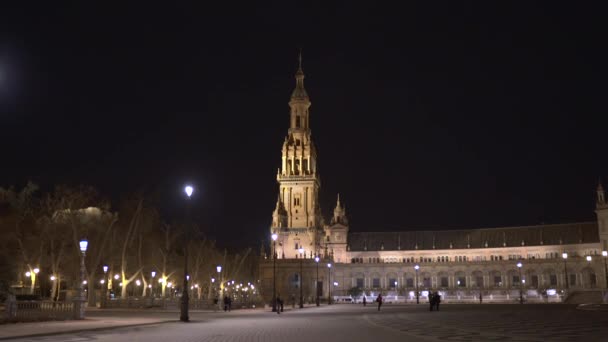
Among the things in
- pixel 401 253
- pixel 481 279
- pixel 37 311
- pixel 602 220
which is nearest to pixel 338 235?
pixel 401 253

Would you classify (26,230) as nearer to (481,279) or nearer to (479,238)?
(481,279)

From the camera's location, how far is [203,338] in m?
23.6

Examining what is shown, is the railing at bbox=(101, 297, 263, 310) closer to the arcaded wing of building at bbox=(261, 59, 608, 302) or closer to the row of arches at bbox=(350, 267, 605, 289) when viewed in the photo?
the arcaded wing of building at bbox=(261, 59, 608, 302)

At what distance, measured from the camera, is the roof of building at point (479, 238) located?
458 ft

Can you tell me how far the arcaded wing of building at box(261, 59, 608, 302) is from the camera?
412ft

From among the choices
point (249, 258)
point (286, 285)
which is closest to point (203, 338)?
point (286, 285)

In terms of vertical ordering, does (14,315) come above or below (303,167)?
below

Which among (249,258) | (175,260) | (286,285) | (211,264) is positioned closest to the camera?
(175,260)

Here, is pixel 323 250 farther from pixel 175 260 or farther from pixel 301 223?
pixel 175 260

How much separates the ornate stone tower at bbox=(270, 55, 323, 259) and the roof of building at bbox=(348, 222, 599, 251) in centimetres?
2282

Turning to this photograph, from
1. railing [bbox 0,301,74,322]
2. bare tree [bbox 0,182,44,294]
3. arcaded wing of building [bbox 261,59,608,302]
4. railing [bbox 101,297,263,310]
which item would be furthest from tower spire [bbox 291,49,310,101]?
railing [bbox 0,301,74,322]

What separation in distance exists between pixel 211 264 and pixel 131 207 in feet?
117

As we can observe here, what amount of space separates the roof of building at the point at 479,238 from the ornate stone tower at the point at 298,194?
22.8m

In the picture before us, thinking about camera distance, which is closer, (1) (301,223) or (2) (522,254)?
(1) (301,223)
